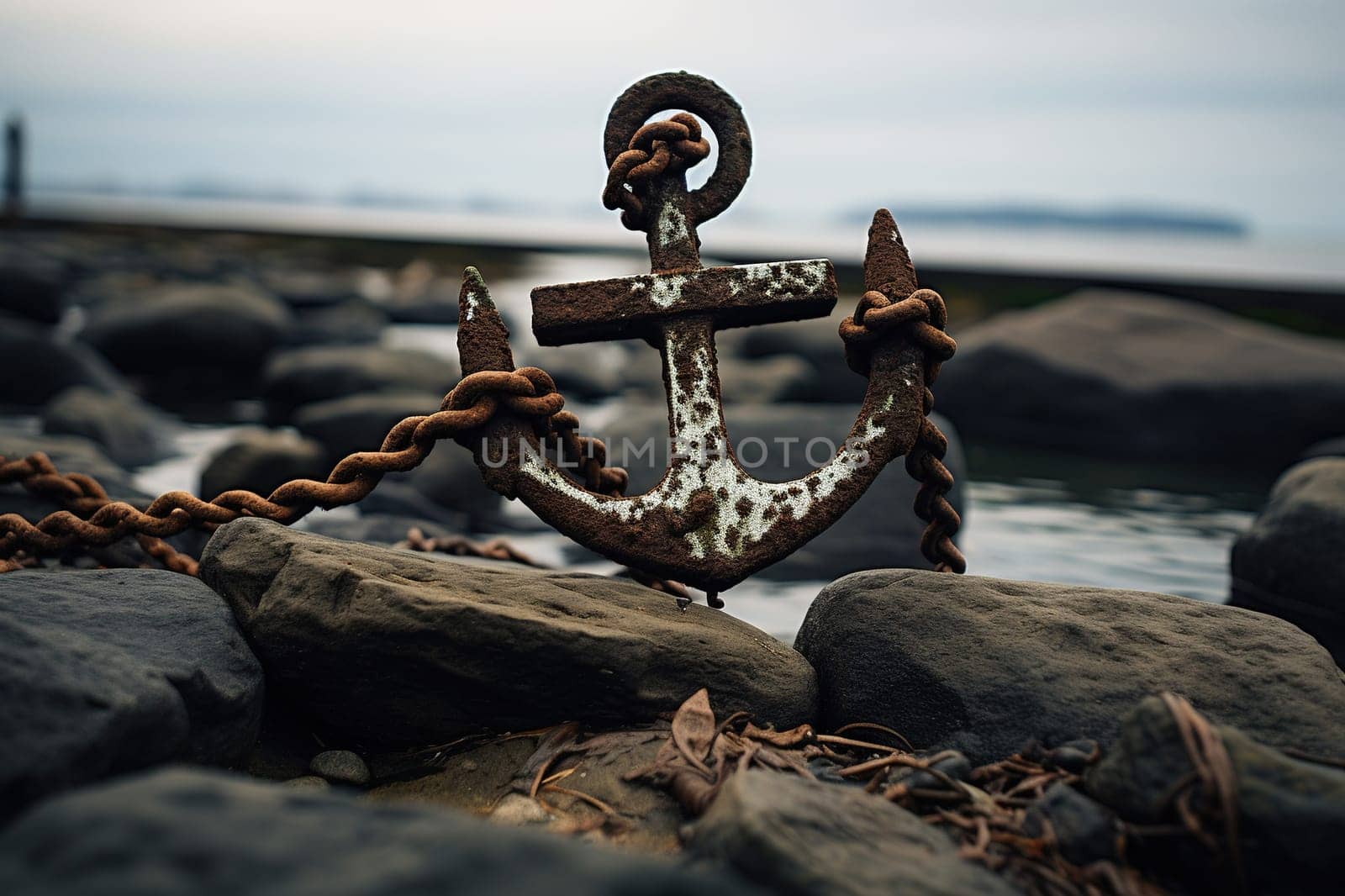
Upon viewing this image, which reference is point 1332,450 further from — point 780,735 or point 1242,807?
point 1242,807

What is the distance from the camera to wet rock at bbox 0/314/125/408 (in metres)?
7.62

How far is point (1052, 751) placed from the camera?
2.20 m

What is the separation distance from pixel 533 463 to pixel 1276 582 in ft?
9.54

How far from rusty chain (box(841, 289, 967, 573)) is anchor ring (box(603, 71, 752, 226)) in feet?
1.54

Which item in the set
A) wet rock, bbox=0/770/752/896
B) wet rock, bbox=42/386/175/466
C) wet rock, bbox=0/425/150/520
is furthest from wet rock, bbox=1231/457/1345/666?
wet rock, bbox=42/386/175/466

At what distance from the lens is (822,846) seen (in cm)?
163

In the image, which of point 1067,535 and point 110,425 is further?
point 110,425

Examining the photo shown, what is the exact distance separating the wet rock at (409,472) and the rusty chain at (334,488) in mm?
1382

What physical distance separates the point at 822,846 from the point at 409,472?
307cm

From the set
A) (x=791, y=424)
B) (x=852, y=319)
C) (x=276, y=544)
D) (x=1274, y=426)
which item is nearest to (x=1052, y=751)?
(x=852, y=319)

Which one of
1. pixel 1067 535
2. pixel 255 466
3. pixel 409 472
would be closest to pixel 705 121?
pixel 409 472

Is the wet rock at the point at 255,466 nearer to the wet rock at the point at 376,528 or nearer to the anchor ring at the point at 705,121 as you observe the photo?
the wet rock at the point at 376,528

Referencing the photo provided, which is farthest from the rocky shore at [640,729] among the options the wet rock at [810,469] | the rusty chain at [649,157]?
the wet rock at [810,469]

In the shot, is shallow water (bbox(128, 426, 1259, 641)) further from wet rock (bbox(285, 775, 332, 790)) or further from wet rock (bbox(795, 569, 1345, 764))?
wet rock (bbox(285, 775, 332, 790))
